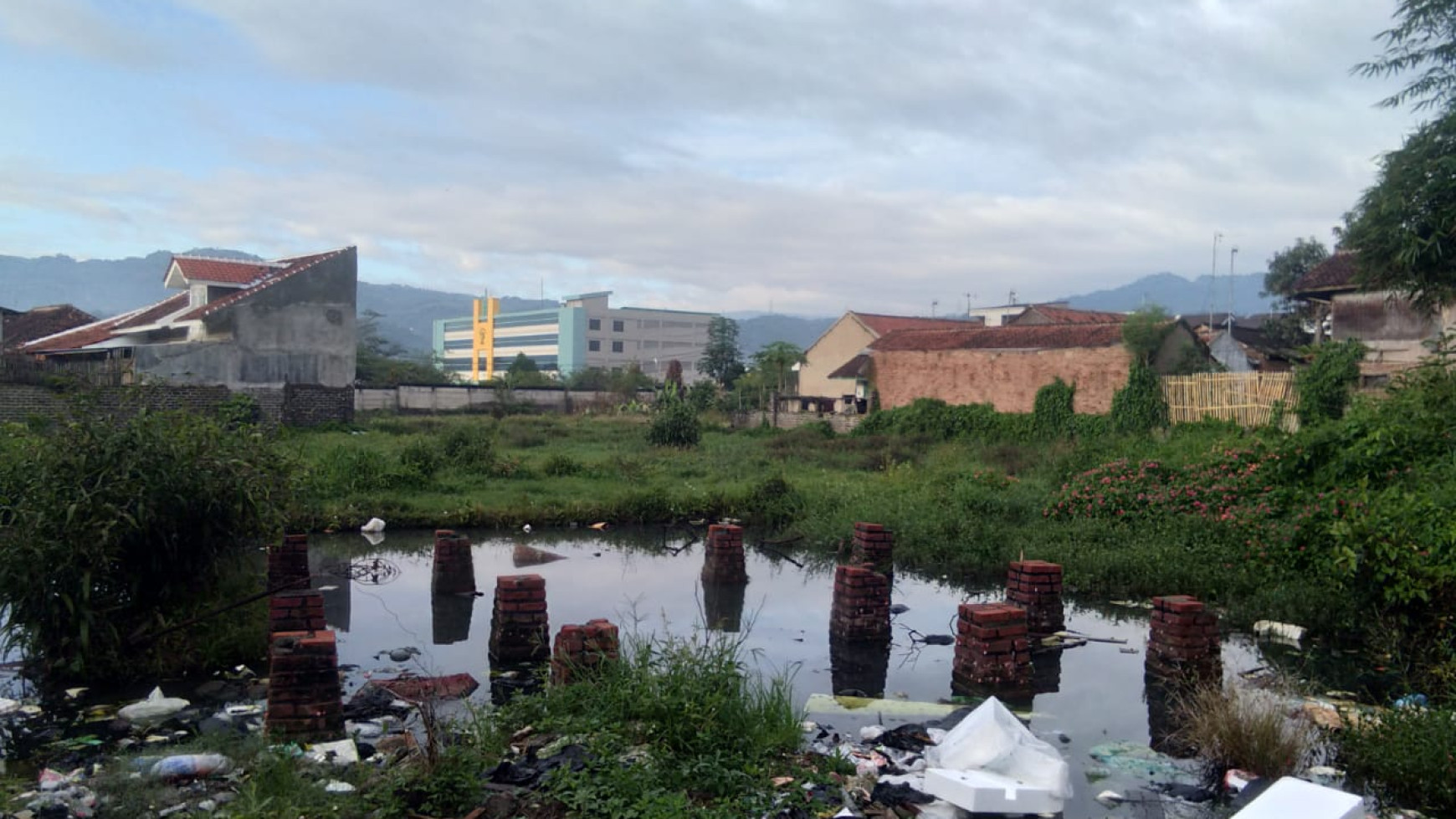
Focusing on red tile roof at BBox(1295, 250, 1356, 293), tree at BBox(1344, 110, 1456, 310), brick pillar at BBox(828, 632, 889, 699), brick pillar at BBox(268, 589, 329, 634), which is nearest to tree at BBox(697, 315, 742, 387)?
red tile roof at BBox(1295, 250, 1356, 293)

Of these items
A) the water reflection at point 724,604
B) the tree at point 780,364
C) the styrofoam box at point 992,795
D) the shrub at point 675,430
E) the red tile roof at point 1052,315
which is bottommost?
the water reflection at point 724,604

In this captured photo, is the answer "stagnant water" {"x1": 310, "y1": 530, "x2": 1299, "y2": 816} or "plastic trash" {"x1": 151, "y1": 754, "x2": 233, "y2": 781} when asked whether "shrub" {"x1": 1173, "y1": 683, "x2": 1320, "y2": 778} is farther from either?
"plastic trash" {"x1": 151, "y1": 754, "x2": 233, "y2": 781}

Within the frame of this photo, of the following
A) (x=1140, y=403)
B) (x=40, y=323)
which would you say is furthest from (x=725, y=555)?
(x=40, y=323)

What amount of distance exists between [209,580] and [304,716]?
2.47 meters

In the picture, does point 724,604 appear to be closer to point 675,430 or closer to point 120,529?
point 120,529

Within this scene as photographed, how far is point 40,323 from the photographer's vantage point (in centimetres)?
3738

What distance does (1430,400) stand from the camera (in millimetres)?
10711

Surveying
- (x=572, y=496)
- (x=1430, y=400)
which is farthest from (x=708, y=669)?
(x=572, y=496)

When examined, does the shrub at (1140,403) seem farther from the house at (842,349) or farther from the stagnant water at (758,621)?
the house at (842,349)

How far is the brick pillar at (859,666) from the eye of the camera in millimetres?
7176

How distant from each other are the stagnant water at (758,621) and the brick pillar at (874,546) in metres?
0.32

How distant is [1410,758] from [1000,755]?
2.07 meters

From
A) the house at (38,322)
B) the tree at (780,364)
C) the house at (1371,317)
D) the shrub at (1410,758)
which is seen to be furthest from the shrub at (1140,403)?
the house at (38,322)

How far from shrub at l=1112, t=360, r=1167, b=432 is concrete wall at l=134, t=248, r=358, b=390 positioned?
21.8 meters
